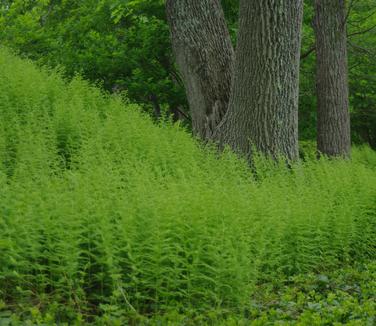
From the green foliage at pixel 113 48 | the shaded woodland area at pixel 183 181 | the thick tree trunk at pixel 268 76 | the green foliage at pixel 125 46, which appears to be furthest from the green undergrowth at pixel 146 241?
the green foliage at pixel 113 48

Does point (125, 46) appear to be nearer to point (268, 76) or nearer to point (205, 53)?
point (205, 53)

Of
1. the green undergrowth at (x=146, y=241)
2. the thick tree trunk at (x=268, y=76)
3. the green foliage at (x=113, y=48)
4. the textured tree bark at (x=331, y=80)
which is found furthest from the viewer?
the green foliage at (x=113, y=48)

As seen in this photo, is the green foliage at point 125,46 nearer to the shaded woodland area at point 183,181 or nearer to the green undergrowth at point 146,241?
the shaded woodland area at point 183,181

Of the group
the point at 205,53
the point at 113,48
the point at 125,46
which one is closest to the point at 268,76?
the point at 205,53

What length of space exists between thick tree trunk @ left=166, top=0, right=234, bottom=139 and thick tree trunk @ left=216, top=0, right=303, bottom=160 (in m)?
0.96

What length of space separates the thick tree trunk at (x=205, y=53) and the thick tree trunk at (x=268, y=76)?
963 millimetres

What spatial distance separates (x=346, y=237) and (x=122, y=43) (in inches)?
318

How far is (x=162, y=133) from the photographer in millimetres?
8211

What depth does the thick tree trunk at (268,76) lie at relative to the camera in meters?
7.88

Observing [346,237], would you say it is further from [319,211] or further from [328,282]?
[328,282]

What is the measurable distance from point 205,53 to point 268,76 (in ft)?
5.21

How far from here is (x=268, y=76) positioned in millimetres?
7957

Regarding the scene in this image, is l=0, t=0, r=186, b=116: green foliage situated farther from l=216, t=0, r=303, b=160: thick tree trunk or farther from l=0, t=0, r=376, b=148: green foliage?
l=216, t=0, r=303, b=160: thick tree trunk

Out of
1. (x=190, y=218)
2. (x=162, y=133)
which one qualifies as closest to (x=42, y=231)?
(x=190, y=218)
